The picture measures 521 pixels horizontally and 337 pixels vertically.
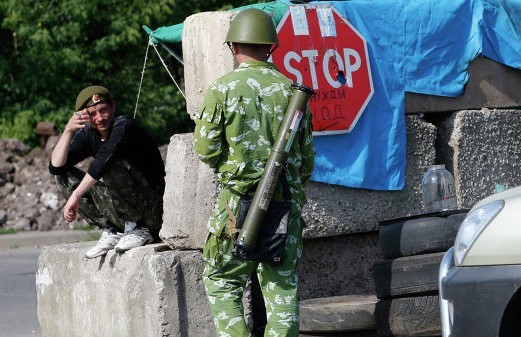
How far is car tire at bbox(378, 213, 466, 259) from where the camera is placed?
5.98 metres

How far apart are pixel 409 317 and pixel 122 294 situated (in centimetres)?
180

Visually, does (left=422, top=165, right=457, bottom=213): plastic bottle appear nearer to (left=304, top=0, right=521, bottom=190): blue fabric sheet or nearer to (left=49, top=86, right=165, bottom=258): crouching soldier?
(left=304, top=0, right=521, bottom=190): blue fabric sheet

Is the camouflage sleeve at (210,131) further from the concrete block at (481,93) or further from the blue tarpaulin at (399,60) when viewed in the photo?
the concrete block at (481,93)

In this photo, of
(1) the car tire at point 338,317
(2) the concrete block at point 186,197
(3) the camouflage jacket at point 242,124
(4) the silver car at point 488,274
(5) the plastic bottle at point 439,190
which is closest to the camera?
(4) the silver car at point 488,274

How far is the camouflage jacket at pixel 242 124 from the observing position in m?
5.32

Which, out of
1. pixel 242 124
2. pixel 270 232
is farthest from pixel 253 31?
A: pixel 270 232

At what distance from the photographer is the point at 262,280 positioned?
546cm

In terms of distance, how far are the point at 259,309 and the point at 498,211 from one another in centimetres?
228

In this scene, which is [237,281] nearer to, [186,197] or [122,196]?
[186,197]

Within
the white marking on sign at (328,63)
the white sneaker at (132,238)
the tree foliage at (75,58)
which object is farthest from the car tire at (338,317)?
the tree foliage at (75,58)

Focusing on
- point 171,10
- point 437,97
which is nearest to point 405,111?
point 437,97

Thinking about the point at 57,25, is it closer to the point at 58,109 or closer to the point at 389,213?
the point at 58,109

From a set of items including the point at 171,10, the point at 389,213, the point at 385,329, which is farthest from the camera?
the point at 171,10

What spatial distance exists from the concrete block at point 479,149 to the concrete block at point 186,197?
169 cm
